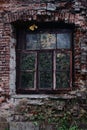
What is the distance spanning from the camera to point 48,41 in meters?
7.86

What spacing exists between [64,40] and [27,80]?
1.16m

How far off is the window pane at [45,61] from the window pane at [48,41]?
0.49ft

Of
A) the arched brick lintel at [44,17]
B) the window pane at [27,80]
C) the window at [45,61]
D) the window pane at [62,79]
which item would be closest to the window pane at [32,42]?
the window at [45,61]

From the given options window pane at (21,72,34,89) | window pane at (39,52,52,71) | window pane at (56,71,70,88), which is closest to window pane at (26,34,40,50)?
window pane at (39,52,52,71)

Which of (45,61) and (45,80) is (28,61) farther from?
(45,80)

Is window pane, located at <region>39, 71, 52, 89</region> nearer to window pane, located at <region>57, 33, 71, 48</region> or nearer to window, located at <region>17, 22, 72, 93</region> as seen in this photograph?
window, located at <region>17, 22, 72, 93</region>

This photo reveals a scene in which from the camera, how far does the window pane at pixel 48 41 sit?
25.7ft

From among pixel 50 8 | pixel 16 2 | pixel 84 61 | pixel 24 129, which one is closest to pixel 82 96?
pixel 84 61

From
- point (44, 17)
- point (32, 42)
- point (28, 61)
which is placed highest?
point (44, 17)

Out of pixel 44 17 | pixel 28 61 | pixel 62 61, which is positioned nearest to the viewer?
pixel 44 17

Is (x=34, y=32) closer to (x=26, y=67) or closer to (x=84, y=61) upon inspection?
(x=26, y=67)

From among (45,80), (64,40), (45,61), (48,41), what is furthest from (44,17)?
(45,80)

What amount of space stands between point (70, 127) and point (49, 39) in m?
1.90

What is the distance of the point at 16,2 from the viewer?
7.80 metres
